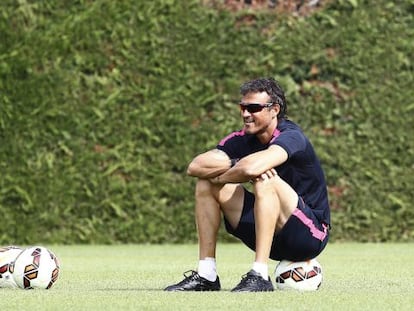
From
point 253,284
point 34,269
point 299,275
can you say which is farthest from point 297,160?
point 34,269

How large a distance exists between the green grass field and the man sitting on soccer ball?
0.29m

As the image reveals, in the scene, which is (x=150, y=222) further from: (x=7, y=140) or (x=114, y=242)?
(x=7, y=140)

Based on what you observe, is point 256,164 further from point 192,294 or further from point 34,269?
point 34,269

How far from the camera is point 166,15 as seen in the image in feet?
41.8

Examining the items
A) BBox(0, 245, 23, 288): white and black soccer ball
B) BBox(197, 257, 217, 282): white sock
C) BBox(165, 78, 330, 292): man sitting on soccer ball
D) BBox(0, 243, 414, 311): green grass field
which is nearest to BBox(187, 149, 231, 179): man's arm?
BBox(165, 78, 330, 292): man sitting on soccer ball

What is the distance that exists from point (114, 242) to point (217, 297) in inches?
253

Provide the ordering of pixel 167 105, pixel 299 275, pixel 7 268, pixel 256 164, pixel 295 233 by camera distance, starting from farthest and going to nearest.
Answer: pixel 167 105 < pixel 7 268 < pixel 299 275 < pixel 295 233 < pixel 256 164

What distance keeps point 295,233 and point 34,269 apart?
153cm

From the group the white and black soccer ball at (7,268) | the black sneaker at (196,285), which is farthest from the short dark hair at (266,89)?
the white and black soccer ball at (7,268)

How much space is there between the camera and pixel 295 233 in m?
6.91

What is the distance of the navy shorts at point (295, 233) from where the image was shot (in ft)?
22.7

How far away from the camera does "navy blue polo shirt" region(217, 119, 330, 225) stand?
691 cm

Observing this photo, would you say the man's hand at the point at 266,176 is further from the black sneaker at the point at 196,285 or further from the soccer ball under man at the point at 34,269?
the soccer ball under man at the point at 34,269

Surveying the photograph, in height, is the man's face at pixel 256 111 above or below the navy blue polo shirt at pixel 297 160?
above
